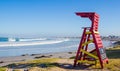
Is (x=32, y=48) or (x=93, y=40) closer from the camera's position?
(x=93, y=40)

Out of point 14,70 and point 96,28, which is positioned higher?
point 96,28

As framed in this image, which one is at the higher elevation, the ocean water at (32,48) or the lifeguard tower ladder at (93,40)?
the lifeguard tower ladder at (93,40)

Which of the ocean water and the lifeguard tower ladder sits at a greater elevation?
the lifeguard tower ladder

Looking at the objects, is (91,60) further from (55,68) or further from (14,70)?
(14,70)

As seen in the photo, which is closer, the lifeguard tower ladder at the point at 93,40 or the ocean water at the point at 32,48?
the lifeguard tower ladder at the point at 93,40

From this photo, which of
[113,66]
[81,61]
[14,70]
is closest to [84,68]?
[81,61]

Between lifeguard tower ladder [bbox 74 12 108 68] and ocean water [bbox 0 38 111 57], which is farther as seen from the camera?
ocean water [bbox 0 38 111 57]

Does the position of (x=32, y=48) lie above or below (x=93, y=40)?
below

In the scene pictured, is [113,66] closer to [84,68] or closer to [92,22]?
[84,68]

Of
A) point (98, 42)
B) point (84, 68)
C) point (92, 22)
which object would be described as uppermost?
point (92, 22)

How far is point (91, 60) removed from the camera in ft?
62.6

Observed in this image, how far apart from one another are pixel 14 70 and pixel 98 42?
5757mm

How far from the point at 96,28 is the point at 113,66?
9.15 feet

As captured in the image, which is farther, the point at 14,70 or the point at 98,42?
the point at 98,42
